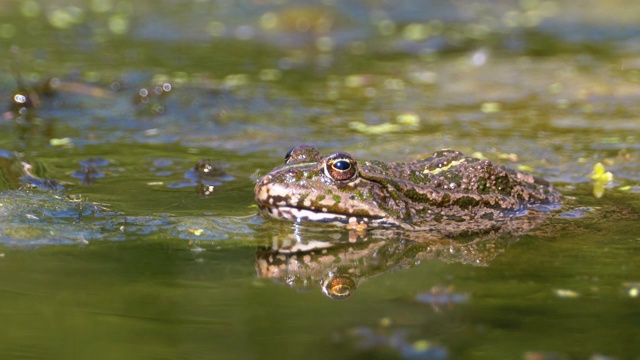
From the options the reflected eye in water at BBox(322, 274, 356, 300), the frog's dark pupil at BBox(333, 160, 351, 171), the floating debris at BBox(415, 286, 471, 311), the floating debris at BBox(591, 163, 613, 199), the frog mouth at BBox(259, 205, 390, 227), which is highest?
the frog's dark pupil at BBox(333, 160, 351, 171)

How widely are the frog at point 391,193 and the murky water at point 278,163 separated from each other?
0.18m

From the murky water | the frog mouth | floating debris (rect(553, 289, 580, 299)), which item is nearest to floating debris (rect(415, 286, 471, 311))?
the murky water

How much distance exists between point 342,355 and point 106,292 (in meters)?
1.57

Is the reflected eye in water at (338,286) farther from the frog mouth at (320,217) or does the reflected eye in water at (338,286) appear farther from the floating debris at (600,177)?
the floating debris at (600,177)

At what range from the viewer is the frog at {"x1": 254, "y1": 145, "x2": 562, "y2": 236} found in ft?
22.4

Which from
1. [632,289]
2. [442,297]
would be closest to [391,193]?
[442,297]

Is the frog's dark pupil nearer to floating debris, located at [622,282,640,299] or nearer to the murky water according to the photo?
the murky water

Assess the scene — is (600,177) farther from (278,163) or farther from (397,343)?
(397,343)

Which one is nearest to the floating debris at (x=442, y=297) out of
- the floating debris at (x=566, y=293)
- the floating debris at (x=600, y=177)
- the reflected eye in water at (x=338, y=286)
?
the reflected eye in water at (x=338, y=286)

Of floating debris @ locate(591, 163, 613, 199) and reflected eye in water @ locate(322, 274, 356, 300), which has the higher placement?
floating debris @ locate(591, 163, 613, 199)

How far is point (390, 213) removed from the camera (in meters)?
6.97

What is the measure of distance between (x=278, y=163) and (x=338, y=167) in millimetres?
2660

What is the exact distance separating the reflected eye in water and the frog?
989 millimetres

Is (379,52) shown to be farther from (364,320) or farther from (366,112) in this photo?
(364,320)
